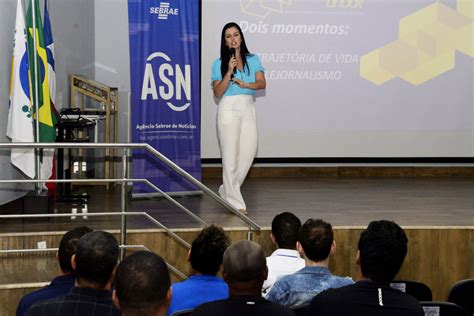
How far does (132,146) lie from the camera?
5.38m

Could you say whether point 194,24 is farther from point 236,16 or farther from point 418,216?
point 418,216

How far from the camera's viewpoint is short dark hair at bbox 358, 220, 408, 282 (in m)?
3.05

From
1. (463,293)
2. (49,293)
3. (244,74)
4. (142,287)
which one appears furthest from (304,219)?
(142,287)

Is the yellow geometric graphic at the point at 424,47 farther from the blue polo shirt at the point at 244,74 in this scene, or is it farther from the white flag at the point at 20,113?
the white flag at the point at 20,113

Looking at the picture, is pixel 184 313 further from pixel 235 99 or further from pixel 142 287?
pixel 235 99

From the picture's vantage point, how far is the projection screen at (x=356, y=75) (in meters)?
9.70

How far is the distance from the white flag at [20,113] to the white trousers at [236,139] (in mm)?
1507

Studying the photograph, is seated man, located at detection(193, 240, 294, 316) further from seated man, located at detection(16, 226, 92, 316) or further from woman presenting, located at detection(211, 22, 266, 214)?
woman presenting, located at detection(211, 22, 266, 214)

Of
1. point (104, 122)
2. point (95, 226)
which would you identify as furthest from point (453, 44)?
point (95, 226)

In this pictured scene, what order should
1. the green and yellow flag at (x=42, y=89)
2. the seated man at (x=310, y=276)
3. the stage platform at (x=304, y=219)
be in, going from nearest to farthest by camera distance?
1. the seated man at (x=310, y=276)
2. the stage platform at (x=304, y=219)
3. the green and yellow flag at (x=42, y=89)

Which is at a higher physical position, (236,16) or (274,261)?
(236,16)

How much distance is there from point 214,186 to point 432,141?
9.42ft

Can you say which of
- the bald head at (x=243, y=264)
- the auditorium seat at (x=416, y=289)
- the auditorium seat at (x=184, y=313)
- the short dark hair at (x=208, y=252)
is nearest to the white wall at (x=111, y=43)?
the auditorium seat at (x=416, y=289)

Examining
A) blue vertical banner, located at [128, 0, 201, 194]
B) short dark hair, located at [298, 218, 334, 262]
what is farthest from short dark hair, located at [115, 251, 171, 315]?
blue vertical banner, located at [128, 0, 201, 194]
